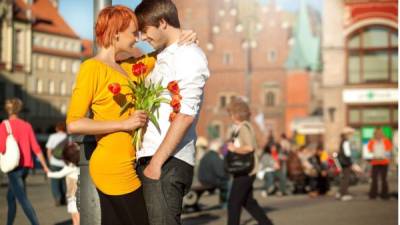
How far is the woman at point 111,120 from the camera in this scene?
148 inches

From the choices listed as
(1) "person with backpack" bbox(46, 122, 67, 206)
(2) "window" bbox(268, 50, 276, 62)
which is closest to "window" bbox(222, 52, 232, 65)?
(2) "window" bbox(268, 50, 276, 62)

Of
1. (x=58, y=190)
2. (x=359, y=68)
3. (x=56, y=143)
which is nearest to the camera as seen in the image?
(x=58, y=190)

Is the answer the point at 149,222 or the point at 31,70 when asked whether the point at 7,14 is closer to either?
the point at 31,70

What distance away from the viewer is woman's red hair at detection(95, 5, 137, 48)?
3.88 meters

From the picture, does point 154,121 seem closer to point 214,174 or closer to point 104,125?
point 104,125

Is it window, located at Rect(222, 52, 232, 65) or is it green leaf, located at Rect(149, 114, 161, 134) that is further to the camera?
window, located at Rect(222, 52, 232, 65)

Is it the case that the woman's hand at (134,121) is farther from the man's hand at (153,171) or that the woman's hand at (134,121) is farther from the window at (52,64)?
the window at (52,64)

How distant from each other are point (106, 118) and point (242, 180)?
4797 millimetres

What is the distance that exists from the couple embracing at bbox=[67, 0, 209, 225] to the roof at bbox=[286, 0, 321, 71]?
6135 cm

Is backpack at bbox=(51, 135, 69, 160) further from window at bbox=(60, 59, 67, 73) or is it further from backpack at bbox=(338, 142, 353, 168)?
window at bbox=(60, 59, 67, 73)

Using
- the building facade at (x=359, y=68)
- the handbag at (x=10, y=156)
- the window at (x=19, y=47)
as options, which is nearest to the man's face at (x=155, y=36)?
the handbag at (x=10, y=156)

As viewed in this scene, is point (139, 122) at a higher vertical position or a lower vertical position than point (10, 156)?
higher

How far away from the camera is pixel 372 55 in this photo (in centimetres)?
4100

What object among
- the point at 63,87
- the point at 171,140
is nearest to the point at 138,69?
the point at 171,140
